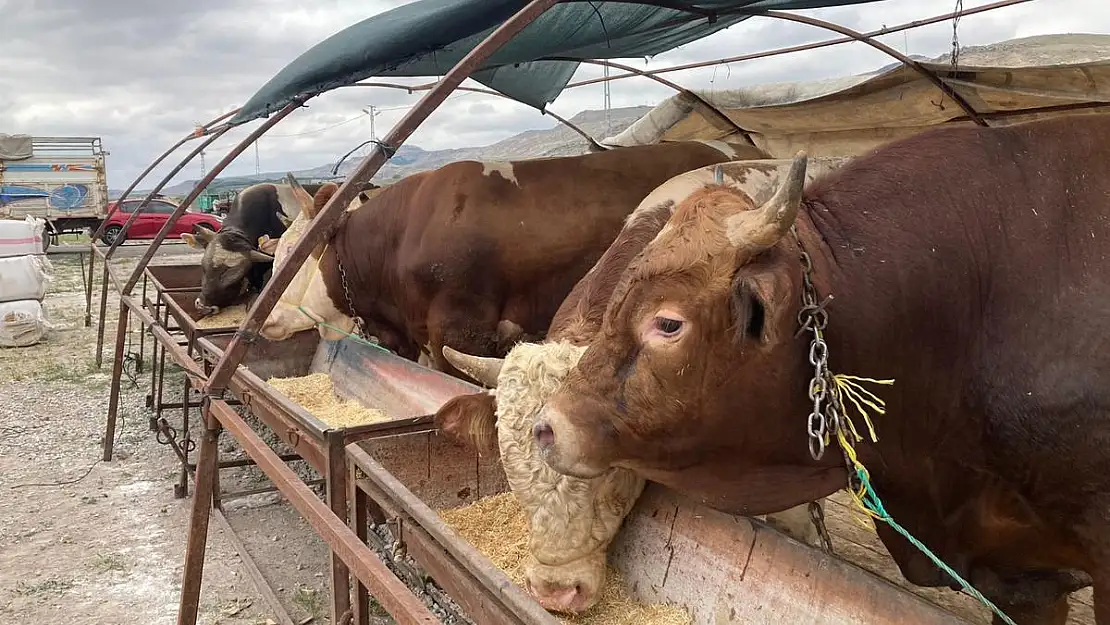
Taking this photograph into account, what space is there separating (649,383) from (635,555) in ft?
2.97

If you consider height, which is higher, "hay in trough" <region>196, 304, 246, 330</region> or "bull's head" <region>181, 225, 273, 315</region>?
"bull's head" <region>181, 225, 273, 315</region>

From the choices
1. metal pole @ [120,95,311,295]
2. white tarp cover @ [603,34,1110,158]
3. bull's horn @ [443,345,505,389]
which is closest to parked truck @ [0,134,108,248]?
metal pole @ [120,95,311,295]

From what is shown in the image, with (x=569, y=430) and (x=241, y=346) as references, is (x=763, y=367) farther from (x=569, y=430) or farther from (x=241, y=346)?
(x=241, y=346)

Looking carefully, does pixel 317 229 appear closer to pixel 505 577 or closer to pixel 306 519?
pixel 306 519

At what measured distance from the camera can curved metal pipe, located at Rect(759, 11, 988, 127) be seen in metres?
4.85

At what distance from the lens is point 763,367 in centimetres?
192

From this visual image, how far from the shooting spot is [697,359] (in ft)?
6.30

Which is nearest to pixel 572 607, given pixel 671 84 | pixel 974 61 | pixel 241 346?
pixel 241 346

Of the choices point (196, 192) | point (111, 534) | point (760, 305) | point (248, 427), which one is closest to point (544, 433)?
point (760, 305)

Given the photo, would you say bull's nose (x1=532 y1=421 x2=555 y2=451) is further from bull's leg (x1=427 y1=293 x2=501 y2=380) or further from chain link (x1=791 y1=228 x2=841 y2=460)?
bull's leg (x1=427 y1=293 x2=501 y2=380)

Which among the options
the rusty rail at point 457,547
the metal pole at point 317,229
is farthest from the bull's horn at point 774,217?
the metal pole at point 317,229

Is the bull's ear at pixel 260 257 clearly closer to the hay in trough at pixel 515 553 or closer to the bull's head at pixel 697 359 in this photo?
the hay in trough at pixel 515 553

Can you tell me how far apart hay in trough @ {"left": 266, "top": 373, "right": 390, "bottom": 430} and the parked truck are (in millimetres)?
22833

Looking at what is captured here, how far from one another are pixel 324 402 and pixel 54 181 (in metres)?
25.2
